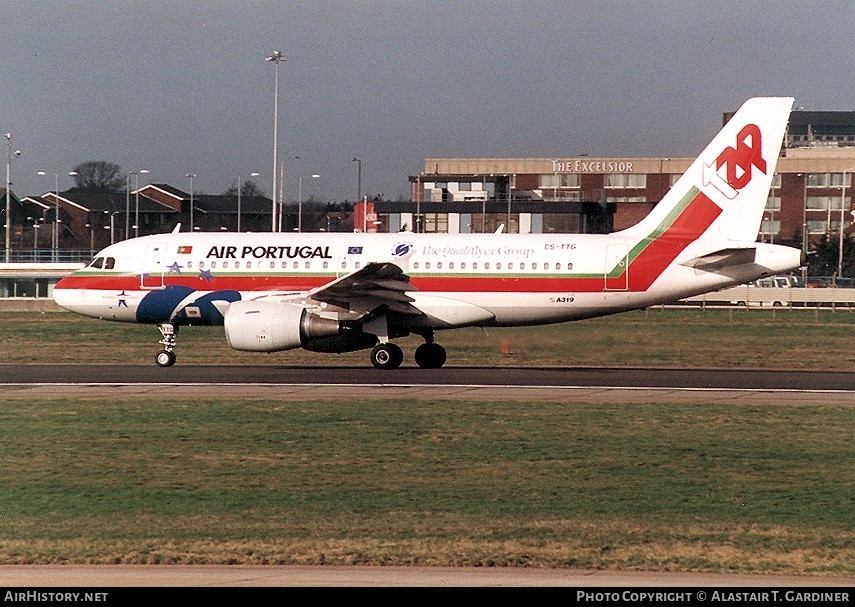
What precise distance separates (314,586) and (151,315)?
24.7 m

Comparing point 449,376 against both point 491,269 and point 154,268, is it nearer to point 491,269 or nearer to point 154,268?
point 491,269

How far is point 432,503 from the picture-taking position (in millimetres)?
16625

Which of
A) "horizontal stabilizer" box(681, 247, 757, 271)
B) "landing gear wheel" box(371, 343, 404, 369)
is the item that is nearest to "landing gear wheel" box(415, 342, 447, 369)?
"landing gear wheel" box(371, 343, 404, 369)

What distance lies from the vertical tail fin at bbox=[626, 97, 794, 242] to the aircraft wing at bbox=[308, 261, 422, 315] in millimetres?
6708

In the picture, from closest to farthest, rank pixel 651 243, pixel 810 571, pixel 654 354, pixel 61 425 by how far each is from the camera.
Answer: pixel 810 571
pixel 61 425
pixel 651 243
pixel 654 354

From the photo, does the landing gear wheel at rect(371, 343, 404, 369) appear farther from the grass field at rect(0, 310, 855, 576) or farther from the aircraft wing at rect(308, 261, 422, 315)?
the grass field at rect(0, 310, 855, 576)

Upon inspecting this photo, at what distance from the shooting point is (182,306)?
3497 cm

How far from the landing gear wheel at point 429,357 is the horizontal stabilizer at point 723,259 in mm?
7070

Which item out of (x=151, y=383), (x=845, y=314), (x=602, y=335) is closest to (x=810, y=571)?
(x=151, y=383)

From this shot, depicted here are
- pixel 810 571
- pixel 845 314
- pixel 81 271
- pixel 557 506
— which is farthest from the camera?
pixel 845 314

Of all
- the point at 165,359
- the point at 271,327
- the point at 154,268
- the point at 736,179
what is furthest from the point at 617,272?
the point at 154,268

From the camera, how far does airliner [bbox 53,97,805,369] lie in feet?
111

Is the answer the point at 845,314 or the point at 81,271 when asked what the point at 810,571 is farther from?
the point at 845,314

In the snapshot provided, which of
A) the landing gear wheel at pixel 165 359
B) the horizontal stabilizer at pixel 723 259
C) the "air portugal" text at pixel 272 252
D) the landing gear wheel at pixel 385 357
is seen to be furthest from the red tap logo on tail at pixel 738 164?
the landing gear wheel at pixel 165 359
